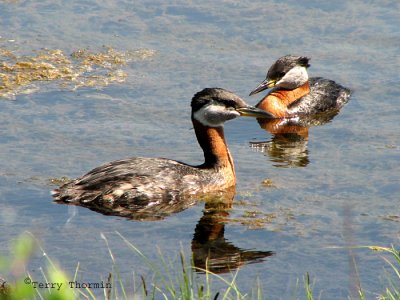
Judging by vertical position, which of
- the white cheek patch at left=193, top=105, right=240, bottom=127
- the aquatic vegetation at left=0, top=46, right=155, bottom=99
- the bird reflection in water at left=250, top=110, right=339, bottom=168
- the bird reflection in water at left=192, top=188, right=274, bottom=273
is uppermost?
the aquatic vegetation at left=0, top=46, right=155, bottom=99

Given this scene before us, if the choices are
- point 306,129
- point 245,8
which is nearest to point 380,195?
point 306,129

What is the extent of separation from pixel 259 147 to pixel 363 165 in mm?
1394

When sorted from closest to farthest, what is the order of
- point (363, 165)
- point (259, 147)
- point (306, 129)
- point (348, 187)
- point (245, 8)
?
point (348, 187) < point (363, 165) < point (259, 147) < point (306, 129) < point (245, 8)

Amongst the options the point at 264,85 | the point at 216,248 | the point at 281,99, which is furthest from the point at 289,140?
the point at 216,248

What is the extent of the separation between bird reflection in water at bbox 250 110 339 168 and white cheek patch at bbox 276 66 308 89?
0.57 m

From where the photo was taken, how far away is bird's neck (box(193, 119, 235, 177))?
954 cm

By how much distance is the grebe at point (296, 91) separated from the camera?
40.2 ft

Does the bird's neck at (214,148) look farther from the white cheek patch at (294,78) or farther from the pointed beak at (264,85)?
the white cheek patch at (294,78)

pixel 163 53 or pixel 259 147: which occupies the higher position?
pixel 163 53

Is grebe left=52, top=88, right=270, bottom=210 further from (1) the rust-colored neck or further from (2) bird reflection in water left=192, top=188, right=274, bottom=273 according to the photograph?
(1) the rust-colored neck

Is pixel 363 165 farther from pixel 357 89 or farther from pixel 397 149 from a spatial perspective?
pixel 357 89

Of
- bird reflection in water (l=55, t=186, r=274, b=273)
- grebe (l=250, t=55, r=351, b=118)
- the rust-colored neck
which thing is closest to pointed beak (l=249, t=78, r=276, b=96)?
grebe (l=250, t=55, r=351, b=118)

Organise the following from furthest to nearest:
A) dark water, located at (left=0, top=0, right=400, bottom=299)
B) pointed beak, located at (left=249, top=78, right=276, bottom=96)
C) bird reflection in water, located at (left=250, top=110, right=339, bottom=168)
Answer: pointed beak, located at (left=249, top=78, right=276, bottom=96) < bird reflection in water, located at (left=250, top=110, right=339, bottom=168) < dark water, located at (left=0, top=0, right=400, bottom=299)

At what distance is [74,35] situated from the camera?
13.5m
